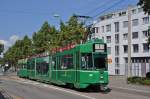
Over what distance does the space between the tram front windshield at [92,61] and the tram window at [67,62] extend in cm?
260

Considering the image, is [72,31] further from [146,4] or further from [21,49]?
[21,49]

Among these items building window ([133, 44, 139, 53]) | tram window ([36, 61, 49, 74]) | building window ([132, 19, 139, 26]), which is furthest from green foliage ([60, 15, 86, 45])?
building window ([132, 19, 139, 26])

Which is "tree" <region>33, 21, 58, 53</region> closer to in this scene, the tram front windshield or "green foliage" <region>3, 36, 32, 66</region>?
"green foliage" <region>3, 36, 32, 66</region>

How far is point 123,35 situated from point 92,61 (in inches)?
3079

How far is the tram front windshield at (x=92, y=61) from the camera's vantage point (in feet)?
89.0

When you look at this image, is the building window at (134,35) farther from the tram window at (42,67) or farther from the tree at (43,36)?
the tram window at (42,67)

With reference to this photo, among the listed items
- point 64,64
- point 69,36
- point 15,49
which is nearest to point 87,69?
point 64,64

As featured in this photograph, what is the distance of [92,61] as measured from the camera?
27094 mm

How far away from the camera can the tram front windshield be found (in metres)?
27.1

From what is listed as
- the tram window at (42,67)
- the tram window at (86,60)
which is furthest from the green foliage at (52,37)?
the tram window at (86,60)

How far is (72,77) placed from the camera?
29547 millimetres

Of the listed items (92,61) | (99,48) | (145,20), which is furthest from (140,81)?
(145,20)

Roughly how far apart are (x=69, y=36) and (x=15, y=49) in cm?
6813

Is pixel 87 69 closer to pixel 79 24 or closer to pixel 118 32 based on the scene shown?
pixel 79 24
